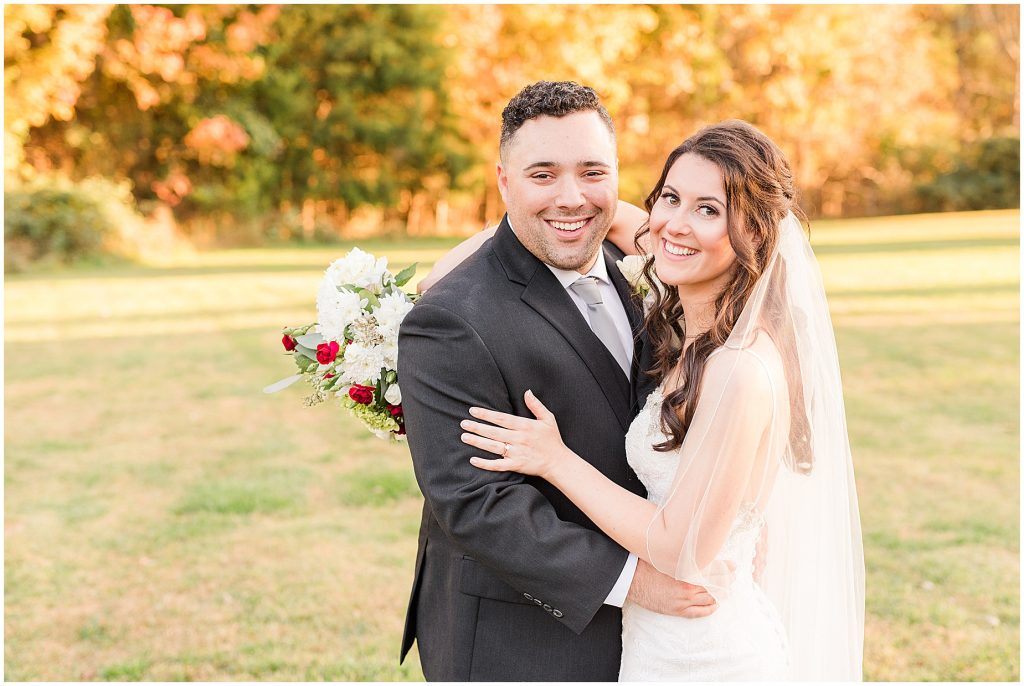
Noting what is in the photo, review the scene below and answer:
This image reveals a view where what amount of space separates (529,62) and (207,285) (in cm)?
1458

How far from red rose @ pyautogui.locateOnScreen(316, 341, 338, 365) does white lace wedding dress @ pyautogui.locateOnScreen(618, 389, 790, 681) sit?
103 centimetres

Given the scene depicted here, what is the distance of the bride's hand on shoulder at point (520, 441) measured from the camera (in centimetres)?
250

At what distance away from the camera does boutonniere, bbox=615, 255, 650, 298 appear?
318 cm

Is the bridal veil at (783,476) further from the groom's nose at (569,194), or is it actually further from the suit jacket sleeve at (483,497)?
the groom's nose at (569,194)

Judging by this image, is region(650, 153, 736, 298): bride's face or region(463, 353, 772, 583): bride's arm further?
region(650, 153, 736, 298): bride's face

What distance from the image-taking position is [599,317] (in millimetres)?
2941

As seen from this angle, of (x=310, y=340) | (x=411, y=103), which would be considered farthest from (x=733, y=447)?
(x=411, y=103)

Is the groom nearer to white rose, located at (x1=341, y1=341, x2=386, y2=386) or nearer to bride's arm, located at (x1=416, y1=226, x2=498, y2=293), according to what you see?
white rose, located at (x1=341, y1=341, x2=386, y2=386)

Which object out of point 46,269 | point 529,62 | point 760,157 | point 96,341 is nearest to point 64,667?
point 760,157

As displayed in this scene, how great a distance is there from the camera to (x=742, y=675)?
8.75 feet

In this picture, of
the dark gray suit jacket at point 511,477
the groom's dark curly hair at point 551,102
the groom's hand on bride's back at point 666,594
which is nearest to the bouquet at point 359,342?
the dark gray suit jacket at point 511,477

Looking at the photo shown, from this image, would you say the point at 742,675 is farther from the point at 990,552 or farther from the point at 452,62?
the point at 452,62

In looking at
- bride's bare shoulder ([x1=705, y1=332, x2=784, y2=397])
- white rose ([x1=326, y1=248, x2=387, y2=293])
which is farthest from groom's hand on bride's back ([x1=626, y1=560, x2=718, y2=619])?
white rose ([x1=326, y1=248, x2=387, y2=293])

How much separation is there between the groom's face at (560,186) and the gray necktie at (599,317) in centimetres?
8
